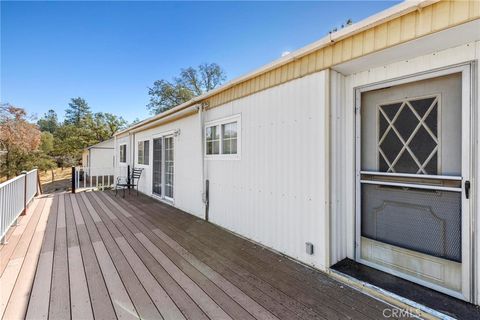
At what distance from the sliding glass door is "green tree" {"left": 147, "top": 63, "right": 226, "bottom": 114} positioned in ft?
47.7

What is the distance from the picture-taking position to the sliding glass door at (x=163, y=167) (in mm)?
6180

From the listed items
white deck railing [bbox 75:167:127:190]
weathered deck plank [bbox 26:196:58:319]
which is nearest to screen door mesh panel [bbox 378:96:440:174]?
weathered deck plank [bbox 26:196:58:319]

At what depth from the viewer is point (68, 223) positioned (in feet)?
14.2

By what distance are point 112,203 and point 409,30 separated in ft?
22.8

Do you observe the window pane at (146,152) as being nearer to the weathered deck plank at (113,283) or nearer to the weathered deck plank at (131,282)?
the weathered deck plank at (131,282)

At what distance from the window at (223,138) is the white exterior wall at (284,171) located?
0.14 meters

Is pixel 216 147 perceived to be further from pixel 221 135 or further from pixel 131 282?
pixel 131 282

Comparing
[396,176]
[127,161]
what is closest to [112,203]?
[127,161]

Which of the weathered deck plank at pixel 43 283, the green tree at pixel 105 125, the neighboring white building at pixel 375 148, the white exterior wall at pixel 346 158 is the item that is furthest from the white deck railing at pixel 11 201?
the green tree at pixel 105 125

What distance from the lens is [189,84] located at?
2078cm

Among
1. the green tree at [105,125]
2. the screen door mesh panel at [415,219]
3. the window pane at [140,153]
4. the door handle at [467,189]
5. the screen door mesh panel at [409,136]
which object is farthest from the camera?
the green tree at [105,125]

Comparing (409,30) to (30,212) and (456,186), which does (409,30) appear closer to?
(456,186)

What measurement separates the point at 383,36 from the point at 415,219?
5.75ft

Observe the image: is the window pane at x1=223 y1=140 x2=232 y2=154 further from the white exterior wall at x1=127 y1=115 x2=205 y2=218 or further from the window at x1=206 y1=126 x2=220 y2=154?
the white exterior wall at x1=127 y1=115 x2=205 y2=218
